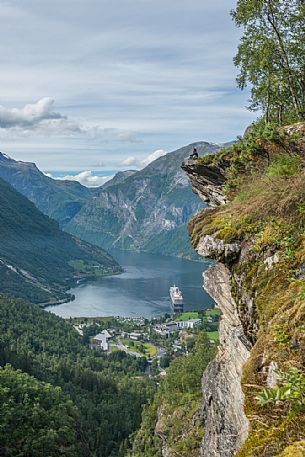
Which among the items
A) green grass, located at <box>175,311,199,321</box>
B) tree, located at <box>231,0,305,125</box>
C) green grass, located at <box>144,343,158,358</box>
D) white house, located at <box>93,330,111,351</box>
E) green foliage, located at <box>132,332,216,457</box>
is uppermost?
tree, located at <box>231,0,305,125</box>

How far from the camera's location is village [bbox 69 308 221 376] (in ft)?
309

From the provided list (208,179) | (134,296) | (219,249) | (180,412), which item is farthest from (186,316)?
(219,249)

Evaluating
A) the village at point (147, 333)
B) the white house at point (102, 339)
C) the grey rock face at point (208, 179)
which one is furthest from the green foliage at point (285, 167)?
the white house at point (102, 339)

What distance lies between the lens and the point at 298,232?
7.91m

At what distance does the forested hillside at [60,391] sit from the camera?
2670 cm

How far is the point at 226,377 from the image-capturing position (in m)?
10.8

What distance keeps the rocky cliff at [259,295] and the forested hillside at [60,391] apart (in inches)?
710

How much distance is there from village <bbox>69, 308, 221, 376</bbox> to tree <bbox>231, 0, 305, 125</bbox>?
73468 millimetres

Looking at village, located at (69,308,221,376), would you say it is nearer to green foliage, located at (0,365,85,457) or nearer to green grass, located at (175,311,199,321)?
green grass, located at (175,311,199,321)

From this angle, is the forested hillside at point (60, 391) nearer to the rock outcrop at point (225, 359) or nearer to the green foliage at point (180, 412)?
the green foliage at point (180, 412)

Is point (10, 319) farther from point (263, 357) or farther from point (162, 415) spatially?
point (263, 357)

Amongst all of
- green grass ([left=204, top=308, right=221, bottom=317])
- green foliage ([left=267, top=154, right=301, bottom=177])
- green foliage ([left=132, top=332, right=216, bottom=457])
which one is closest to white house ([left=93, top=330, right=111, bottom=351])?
green grass ([left=204, top=308, right=221, bottom=317])

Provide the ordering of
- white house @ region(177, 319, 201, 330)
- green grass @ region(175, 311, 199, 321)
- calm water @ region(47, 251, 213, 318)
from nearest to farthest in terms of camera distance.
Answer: white house @ region(177, 319, 201, 330) < green grass @ region(175, 311, 199, 321) < calm water @ region(47, 251, 213, 318)

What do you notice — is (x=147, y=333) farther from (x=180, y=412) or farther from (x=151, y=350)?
(x=180, y=412)
